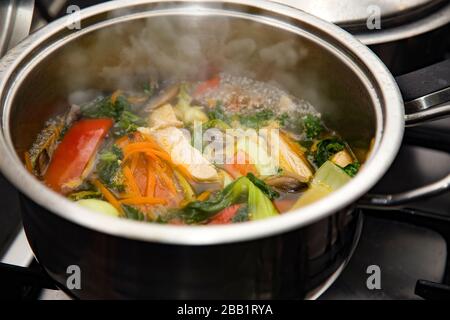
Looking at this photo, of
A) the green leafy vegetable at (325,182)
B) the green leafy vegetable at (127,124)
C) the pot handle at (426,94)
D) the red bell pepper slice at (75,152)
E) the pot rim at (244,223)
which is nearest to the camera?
the pot rim at (244,223)

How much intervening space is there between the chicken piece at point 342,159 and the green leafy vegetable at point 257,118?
0.27 metres

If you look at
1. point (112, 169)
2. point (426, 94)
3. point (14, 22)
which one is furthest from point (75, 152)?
point (426, 94)

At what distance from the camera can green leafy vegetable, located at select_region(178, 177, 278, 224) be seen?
137 centimetres

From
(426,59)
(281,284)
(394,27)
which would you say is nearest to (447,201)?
(426,59)

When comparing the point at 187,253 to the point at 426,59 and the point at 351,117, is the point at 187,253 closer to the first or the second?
the point at 351,117

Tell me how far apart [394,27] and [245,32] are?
527 millimetres

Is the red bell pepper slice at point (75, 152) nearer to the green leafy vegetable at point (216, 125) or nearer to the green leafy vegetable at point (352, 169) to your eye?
the green leafy vegetable at point (216, 125)

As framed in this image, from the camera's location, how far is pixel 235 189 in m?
1.43

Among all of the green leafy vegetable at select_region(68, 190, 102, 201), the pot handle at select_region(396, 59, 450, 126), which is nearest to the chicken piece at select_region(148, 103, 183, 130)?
the green leafy vegetable at select_region(68, 190, 102, 201)

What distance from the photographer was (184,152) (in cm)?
160

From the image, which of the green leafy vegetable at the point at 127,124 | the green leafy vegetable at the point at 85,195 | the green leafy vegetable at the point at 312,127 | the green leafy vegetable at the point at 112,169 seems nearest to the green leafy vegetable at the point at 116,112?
the green leafy vegetable at the point at 127,124

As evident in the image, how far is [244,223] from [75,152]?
2.65 feet

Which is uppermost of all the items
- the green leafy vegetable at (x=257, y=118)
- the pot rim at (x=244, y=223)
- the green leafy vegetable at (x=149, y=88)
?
the green leafy vegetable at (x=149, y=88)

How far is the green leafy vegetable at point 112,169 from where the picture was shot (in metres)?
1.52
